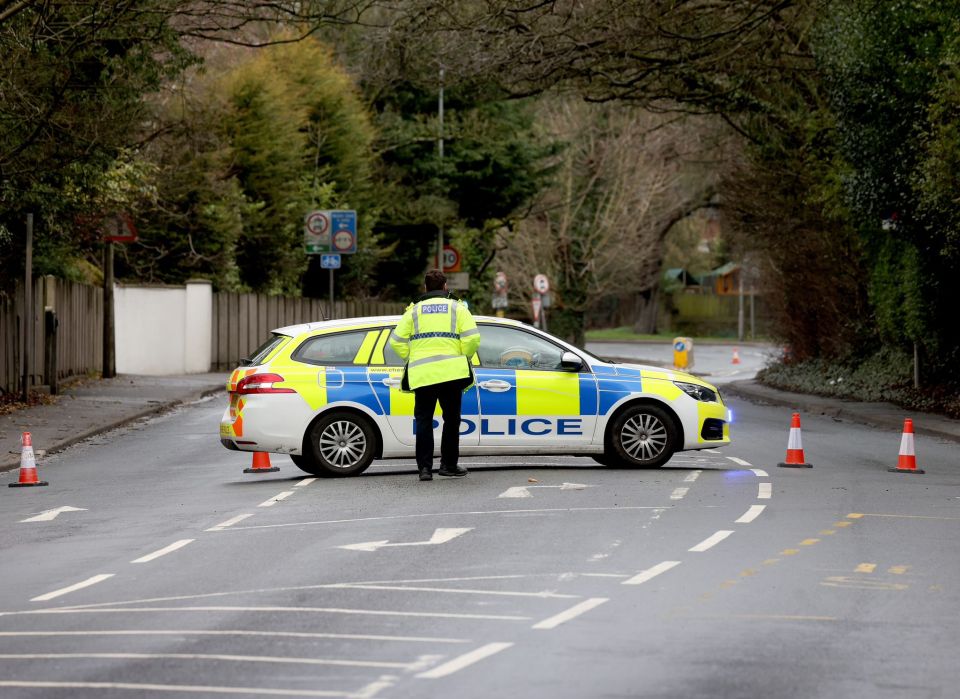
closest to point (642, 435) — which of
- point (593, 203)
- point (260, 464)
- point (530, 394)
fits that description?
point (530, 394)

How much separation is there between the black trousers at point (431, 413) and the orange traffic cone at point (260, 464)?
2.11 metres

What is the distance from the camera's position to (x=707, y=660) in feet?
24.4

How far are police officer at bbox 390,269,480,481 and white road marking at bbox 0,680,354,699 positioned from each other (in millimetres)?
7919

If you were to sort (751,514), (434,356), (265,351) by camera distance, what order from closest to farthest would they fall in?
(751,514)
(434,356)
(265,351)

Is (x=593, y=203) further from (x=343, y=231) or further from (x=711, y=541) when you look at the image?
(x=711, y=541)

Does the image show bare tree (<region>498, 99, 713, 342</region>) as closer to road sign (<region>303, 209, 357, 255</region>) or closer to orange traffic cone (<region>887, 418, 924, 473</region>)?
road sign (<region>303, 209, 357, 255</region>)

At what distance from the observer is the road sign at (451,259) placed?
52031 mm

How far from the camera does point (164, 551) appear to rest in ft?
36.5

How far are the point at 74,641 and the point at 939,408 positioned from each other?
20962mm

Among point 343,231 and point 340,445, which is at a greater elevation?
point 343,231

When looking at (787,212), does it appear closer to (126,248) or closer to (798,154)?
(798,154)

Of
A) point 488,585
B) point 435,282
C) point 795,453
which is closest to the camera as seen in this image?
point 488,585

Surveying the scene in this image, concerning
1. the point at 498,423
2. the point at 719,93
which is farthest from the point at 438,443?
the point at 719,93

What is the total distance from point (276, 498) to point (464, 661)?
708 centimetres
